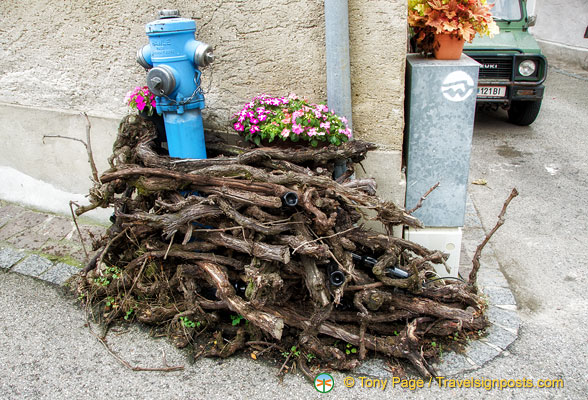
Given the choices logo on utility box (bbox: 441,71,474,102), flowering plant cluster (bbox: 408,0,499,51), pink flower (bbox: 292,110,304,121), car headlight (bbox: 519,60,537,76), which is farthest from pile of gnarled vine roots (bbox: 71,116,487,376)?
car headlight (bbox: 519,60,537,76)

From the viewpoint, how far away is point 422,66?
369cm

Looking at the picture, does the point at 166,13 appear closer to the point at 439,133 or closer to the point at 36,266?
the point at 439,133

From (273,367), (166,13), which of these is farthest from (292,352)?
(166,13)

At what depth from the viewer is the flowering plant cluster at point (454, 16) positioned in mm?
3705

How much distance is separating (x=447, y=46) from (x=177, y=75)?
1.99 m

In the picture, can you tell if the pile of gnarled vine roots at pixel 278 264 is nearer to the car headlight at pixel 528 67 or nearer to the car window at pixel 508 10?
the car headlight at pixel 528 67

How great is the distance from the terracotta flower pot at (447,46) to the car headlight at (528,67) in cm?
486

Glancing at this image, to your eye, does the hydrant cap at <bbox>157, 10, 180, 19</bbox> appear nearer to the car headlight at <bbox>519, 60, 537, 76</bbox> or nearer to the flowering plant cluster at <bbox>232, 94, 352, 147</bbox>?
the flowering plant cluster at <bbox>232, 94, 352, 147</bbox>

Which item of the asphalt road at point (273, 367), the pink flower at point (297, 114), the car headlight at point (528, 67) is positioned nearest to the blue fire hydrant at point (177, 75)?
the pink flower at point (297, 114)

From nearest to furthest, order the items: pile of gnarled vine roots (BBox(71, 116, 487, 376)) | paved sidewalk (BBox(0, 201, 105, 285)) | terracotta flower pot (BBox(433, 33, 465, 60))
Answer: pile of gnarled vine roots (BBox(71, 116, 487, 376)) → terracotta flower pot (BBox(433, 33, 465, 60)) → paved sidewalk (BBox(0, 201, 105, 285))

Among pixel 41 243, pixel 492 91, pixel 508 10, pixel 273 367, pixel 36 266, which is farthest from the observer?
pixel 508 10

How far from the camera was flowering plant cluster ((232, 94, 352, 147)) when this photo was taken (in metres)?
3.50

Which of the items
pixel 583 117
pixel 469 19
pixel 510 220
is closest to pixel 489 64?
pixel 583 117

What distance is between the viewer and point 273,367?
323cm
